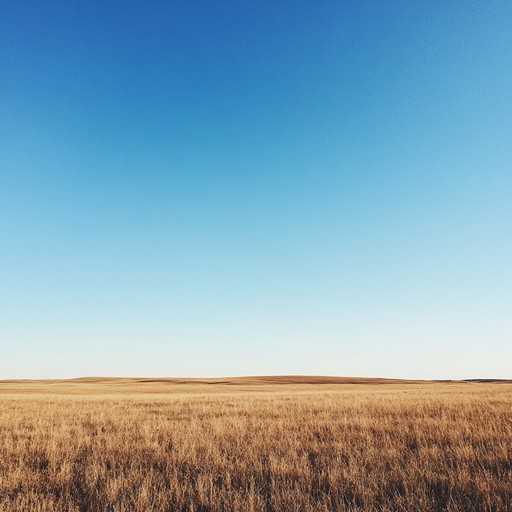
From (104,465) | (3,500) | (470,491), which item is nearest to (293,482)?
(470,491)

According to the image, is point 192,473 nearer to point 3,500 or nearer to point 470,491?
point 3,500

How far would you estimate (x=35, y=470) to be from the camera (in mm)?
6676

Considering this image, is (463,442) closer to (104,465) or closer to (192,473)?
(192,473)

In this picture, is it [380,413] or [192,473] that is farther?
[380,413]

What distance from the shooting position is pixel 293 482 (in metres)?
5.85

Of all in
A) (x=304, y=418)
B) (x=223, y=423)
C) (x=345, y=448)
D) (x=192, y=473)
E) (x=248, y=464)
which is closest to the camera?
(x=192, y=473)

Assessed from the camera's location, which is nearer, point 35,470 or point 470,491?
point 470,491

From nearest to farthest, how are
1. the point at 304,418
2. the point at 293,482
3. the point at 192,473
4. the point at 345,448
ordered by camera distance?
the point at 293,482 < the point at 192,473 < the point at 345,448 < the point at 304,418

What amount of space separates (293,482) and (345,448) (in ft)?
8.08

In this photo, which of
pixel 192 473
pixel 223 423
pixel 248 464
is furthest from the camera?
pixel 223 423

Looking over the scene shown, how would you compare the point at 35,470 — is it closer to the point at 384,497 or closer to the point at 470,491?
the point at 384,497

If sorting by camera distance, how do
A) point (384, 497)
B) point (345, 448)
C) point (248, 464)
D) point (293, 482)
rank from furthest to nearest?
point (345, 448) → point (248, 464) → point (293, 482) → point (384, 497)

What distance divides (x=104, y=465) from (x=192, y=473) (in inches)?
60.5

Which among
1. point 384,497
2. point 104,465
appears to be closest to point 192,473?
point 104,465
